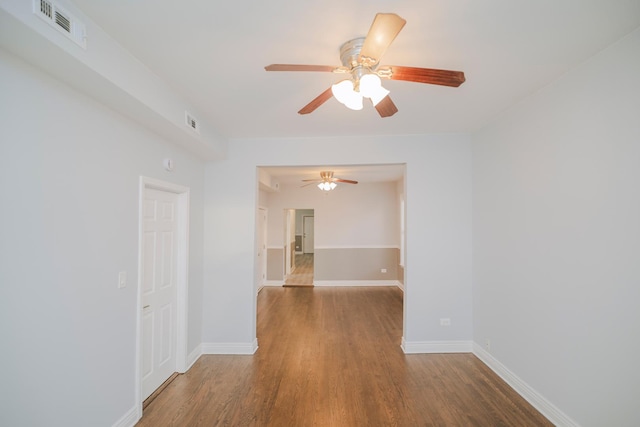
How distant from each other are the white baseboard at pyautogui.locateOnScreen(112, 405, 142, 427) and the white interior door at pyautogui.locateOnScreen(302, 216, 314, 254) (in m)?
Result: 11.7

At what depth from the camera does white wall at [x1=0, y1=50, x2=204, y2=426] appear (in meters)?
1.43

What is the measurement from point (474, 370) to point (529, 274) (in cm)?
129

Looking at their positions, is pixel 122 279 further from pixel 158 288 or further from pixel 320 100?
pixel 320 100

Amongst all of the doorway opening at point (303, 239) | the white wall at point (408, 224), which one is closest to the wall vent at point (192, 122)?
the white wall at point (408, 224)

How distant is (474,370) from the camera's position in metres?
3.08

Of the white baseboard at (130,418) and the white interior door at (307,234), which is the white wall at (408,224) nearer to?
the white baseboard at (130,418)

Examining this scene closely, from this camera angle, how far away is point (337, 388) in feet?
9.07

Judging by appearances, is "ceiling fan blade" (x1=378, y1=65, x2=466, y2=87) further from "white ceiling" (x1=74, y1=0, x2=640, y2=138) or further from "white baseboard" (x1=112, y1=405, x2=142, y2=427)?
"white baseboard" (x1=112, y1=405, x2=142, y2=427)

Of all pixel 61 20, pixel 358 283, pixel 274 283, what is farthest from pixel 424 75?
pixel 274 283

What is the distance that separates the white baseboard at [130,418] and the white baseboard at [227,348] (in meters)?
1.21

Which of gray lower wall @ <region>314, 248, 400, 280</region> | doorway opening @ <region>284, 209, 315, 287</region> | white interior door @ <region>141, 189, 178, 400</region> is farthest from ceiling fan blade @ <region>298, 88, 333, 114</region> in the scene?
doorway opening @ <region>284, 209, 315, 287</region>

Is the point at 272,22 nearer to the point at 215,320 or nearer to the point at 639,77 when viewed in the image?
the point at 639,77

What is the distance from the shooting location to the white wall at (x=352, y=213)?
739cm

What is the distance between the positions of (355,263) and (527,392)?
4.96m
